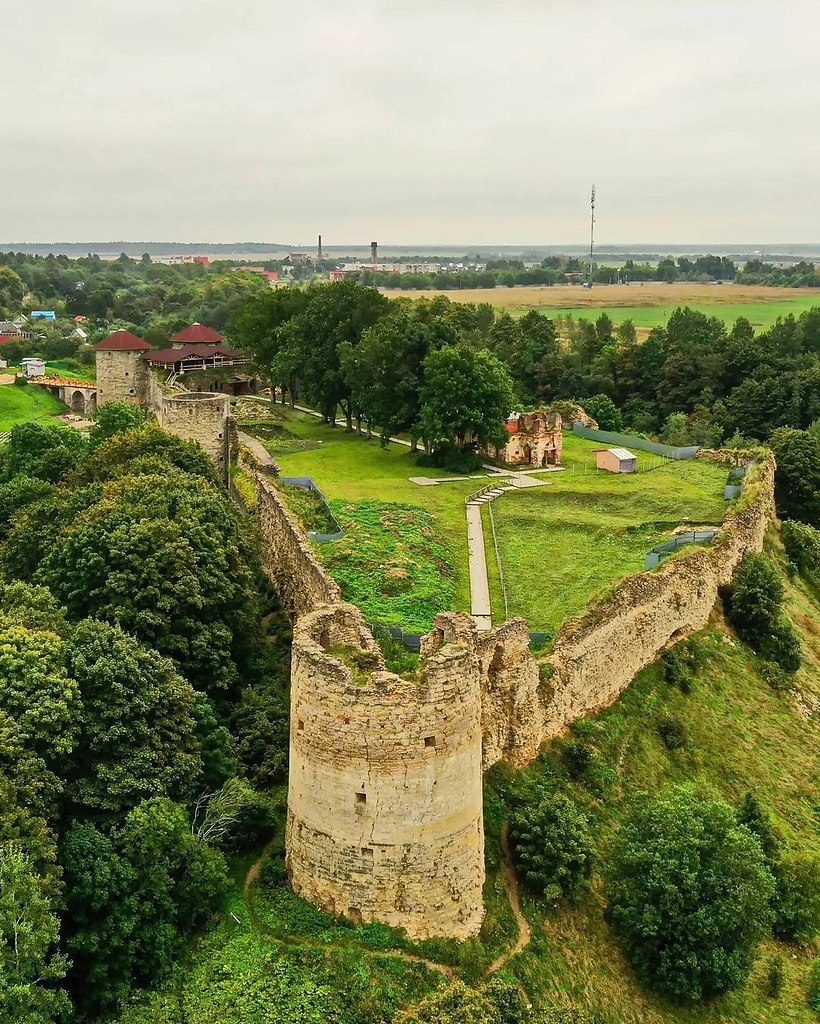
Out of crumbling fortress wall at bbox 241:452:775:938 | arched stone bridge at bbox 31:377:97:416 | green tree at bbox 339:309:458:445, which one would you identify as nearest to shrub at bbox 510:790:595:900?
crumbling fortress wall at bbox 241:452:775:938

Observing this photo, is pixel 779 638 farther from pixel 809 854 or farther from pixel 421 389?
pixel 421 389

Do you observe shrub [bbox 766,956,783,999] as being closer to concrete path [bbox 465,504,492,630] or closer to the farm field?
the farm field

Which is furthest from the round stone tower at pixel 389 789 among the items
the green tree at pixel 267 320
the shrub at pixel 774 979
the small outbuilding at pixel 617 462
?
the green tree at pixel 267 320

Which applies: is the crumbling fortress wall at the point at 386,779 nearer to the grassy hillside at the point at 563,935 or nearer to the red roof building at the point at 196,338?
the grassy hillside at the point at 563,935

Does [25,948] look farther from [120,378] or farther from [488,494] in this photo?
[120,378]

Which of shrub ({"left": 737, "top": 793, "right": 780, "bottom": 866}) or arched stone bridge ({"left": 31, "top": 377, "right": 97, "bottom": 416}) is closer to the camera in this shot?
shrub ({"left": 737, "top": 793, "right": 780, "bottom": 866})
